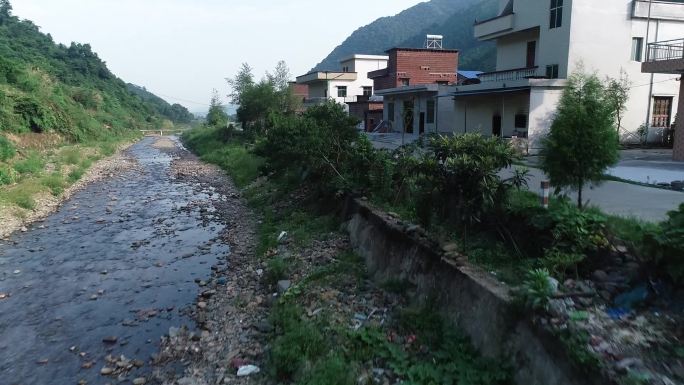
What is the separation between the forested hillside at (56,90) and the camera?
3156cm

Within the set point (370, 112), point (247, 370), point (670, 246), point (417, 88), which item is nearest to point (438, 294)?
point (247, 370)

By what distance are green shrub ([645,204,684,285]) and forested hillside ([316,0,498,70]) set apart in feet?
203

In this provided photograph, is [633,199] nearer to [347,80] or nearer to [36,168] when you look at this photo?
[36,168]

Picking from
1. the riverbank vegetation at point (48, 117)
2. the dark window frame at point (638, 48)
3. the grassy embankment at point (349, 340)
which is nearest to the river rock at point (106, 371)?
the grassy embankment at point (349, 340)

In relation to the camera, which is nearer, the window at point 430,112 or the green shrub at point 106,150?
the window at point 430,112

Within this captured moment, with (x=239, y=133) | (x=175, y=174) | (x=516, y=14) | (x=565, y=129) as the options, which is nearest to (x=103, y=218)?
(x=175, y=174)

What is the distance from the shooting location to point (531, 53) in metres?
26.7

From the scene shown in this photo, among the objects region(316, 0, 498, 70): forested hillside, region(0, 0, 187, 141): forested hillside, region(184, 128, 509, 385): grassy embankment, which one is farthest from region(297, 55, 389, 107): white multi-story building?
region(184, 128, 509, 385): grassy embankment

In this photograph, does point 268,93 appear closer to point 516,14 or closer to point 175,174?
point 175,174

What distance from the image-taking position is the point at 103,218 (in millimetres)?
16859

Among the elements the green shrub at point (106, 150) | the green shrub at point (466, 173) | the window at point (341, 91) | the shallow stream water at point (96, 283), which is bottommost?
the shallow stream water at point (96, 283)

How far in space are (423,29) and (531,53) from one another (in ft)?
222

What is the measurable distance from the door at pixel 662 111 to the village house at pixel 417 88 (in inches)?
406

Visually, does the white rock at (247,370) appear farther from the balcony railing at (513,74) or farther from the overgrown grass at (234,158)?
the balcony railing at (513,74)
